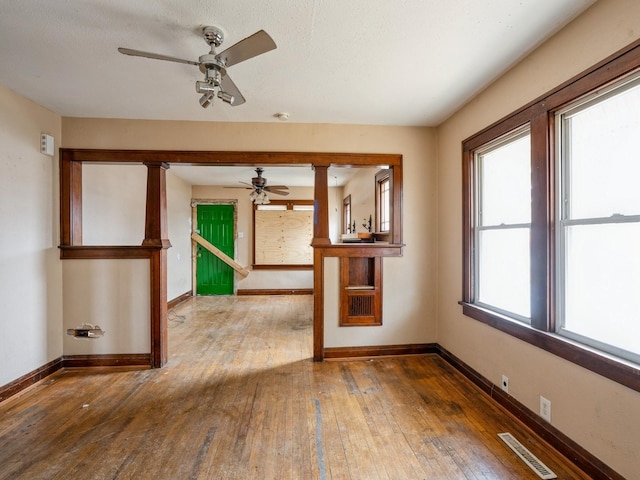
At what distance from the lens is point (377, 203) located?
15.0ft

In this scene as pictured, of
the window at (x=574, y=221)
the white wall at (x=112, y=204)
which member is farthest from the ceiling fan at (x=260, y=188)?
the window at (x=574, y=221)

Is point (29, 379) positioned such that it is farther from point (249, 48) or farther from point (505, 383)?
point (505, 383)

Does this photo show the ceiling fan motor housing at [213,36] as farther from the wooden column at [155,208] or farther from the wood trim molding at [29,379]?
the wood trim molding at [29,379]

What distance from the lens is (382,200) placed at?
177 inches

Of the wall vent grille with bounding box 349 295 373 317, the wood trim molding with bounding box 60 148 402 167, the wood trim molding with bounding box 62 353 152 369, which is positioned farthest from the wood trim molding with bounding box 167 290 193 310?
the wall vent grille with bounding box 349 295 373 317

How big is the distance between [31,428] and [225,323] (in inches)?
101

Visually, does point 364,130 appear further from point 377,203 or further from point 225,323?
point 225,323

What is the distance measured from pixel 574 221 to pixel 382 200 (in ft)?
9.31

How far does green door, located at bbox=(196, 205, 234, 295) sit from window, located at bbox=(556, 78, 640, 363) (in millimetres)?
6081

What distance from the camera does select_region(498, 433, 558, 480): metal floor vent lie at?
5.31ft

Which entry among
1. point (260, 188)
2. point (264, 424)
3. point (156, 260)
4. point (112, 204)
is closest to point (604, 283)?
point (264, 424)

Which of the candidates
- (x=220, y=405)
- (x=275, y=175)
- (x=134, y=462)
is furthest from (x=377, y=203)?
(x=134, y=462)

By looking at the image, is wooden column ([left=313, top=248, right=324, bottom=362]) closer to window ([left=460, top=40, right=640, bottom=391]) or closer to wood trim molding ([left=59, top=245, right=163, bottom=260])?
window ([left=460, top=40, right=640, bottom=391])

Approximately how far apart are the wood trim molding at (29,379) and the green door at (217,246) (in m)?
3.77
